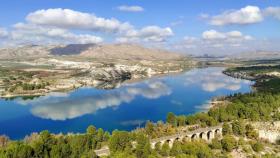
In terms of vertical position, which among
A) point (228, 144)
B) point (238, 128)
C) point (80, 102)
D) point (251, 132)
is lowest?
point (80, 102)

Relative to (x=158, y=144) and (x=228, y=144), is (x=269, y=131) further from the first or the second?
(x=158, y=144)

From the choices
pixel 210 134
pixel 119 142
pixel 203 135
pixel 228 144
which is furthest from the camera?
pixel 210 134

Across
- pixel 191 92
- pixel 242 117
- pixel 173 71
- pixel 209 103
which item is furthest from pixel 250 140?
pixel 173 71

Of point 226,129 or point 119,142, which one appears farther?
point 226,129

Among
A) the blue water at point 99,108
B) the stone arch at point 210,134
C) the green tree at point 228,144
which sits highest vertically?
the green tree at point 228,144

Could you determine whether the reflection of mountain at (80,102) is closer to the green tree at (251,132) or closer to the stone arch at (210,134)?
the stone arch at (210,134)

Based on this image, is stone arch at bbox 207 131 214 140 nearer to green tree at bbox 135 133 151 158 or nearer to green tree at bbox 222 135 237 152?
green tree at bbox 222 135 237 152

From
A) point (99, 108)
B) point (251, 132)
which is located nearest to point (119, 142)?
point (251, 132)

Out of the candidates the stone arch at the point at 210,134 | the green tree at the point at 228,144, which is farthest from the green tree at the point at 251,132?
the green tree at the point at 228,144

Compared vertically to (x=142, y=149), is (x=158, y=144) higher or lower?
lower
